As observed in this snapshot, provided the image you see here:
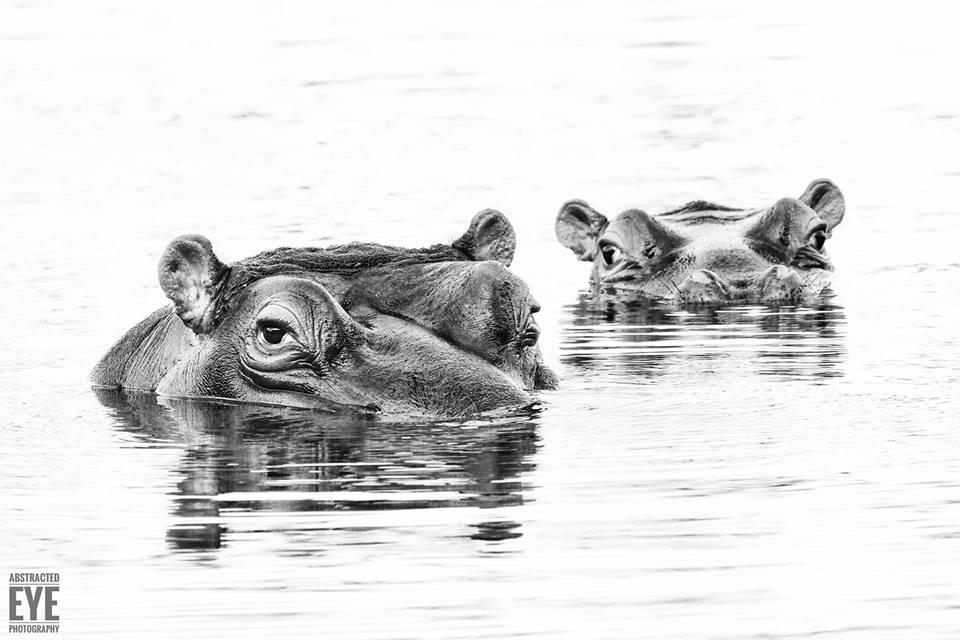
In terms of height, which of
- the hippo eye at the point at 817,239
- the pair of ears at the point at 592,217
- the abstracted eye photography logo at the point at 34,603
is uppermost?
the pair of ears at the point at 592,217

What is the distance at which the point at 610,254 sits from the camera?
72.2 feet

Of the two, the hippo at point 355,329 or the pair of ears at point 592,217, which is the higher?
the pair of ears at point 592,217

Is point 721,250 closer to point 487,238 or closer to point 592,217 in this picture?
point 592,217

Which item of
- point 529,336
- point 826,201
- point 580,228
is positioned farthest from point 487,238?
point 826,201

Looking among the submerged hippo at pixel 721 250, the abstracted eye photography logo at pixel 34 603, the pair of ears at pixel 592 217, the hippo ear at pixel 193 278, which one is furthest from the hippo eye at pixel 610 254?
the abstracted eye photography logo at pixel 34 603

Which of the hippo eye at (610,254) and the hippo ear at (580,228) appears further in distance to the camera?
the hippo ear at (580,228)

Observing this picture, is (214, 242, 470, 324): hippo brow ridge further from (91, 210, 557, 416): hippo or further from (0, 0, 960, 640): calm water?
(0, 0, 960, 640): calm water

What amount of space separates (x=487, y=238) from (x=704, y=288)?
5.98 m

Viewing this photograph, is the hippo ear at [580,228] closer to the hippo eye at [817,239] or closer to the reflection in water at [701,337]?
the reflection in water at [701,337]

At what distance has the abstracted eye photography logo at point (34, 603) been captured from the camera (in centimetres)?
934

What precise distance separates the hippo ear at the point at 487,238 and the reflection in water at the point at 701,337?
1.68 meters

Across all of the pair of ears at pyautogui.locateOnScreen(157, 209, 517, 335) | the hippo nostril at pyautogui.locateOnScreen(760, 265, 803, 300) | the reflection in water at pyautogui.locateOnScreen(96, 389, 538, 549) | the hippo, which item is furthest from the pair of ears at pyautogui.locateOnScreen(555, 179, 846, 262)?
the reflection in water at pyautogui.locateOnScreen(96, 389, 538, 549)

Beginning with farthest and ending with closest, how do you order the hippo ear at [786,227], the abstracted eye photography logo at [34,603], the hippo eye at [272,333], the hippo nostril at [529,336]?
the hippo ear at [786,227], the hippo nostril at [529,336], the hippo eye at [272,333], the abstracted eye photography logo at [34,603]

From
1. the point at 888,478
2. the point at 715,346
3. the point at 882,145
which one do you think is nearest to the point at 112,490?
the point at 888,478
